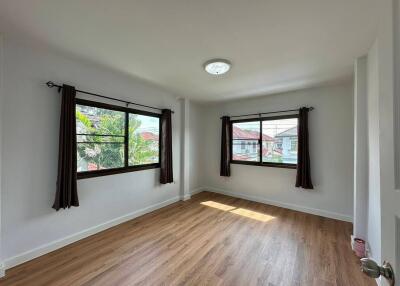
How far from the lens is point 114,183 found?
2.89 metres

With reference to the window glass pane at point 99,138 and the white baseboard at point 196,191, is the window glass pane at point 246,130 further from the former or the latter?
the window glass pane at point 99,138

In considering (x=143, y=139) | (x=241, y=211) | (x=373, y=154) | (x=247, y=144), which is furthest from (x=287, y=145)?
(x=143, y=139)

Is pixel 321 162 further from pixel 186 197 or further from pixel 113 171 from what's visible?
pixel 113 171

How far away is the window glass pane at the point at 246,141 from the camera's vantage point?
13.7 ft

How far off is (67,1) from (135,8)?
51 cm

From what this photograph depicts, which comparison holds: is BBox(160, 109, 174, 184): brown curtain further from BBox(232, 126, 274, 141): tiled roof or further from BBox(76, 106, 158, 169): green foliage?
Result: BBox(232, 126, 274, 141): tiled roof

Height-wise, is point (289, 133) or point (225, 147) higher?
point (289, 133)

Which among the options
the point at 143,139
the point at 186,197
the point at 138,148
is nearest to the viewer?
the point at 138,148

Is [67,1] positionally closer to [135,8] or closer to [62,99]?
[135,8]

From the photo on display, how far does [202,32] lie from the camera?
1.75 metres

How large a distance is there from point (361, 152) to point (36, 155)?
387 cm

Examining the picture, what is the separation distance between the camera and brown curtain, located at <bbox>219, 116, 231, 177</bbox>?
14.6 ft

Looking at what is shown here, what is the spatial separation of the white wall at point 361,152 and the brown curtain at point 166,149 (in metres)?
2.93

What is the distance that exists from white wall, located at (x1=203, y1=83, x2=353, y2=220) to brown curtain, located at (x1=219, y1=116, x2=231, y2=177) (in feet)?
1.73
